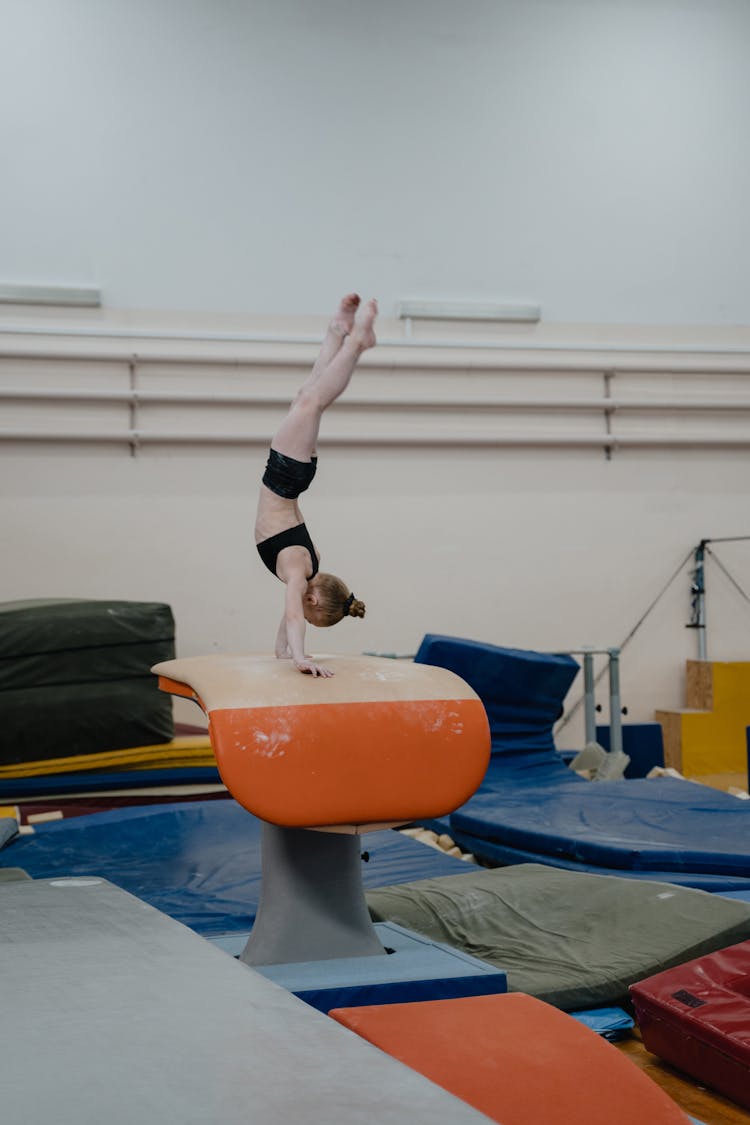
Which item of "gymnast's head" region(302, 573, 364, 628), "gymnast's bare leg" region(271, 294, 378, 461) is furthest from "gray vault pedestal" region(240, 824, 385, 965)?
"gymnast's bare leg" region(271, 294, 378, 461)

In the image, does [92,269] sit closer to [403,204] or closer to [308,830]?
[403,204]

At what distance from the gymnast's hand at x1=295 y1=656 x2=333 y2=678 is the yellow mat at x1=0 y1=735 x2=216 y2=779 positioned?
2.72m

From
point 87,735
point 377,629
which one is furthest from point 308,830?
point 377,629

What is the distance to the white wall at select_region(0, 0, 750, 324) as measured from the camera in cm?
682

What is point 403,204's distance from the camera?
24.0 feet

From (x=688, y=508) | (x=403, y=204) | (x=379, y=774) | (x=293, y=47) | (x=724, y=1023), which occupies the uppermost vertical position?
(x=293, y=47)

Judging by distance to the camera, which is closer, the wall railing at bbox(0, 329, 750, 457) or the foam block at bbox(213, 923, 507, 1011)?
the foam block at bbox(213, 923, 507, 1011)

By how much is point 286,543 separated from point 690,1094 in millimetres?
2238

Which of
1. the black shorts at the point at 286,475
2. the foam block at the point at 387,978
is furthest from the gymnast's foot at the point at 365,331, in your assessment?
the foam block at the point at 387,978

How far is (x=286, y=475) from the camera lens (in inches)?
154

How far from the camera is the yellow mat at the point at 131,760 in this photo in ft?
17.4

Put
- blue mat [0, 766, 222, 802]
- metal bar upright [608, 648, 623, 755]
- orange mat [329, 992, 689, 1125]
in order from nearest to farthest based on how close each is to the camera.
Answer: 1. orange mat [329, 992, 689, 1125]
2. blue mat [0, 766, 222, 802]
3. metal bar upright [608, 648, 623, 755]

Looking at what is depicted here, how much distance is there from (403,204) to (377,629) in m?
2.84

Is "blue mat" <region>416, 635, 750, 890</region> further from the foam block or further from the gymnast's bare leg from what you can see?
the gymnast's bare leg
